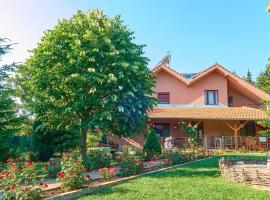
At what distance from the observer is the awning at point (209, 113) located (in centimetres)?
2486

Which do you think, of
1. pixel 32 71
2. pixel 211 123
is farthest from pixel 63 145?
pixel 211 123

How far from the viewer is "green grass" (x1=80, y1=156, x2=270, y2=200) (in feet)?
26.6

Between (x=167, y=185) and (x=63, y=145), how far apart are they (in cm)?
1094

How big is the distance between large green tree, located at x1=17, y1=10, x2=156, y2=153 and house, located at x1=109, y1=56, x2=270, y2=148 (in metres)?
12.1

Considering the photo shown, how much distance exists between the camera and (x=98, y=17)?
15.6m

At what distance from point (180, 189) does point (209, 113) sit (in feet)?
60.6

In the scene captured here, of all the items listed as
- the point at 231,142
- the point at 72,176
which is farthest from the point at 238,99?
the point at 72,176

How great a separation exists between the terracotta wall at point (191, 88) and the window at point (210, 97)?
0.36 meters

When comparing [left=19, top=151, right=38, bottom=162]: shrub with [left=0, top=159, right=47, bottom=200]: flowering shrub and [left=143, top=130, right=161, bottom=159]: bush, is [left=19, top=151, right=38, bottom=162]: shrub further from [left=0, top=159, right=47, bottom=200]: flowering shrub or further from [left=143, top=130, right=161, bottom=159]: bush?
[left=0, top=159, right=47, bottom=200]: flowering shrub

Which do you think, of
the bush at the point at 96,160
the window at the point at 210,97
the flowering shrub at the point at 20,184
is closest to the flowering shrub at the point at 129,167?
the bush at the point at 96,160

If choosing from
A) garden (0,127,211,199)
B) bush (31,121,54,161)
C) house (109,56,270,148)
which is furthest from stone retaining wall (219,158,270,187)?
house (109,56,270,148)

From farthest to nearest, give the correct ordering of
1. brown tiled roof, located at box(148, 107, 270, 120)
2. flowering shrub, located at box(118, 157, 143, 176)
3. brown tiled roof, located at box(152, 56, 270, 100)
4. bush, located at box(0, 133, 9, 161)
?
1. brown tiled roof, located at box(152, 56, 270, 100)
2. brown tiled roof, located at box(148, 107, 270, 120)
3. bush, located at box(0, 133, 9, 161)
4. flowering shrub, located at box(118, 157, 143, 176)

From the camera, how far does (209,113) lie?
2644 centimetres

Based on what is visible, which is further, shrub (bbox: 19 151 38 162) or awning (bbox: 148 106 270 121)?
awning (bbox: 148 106 270 121)
